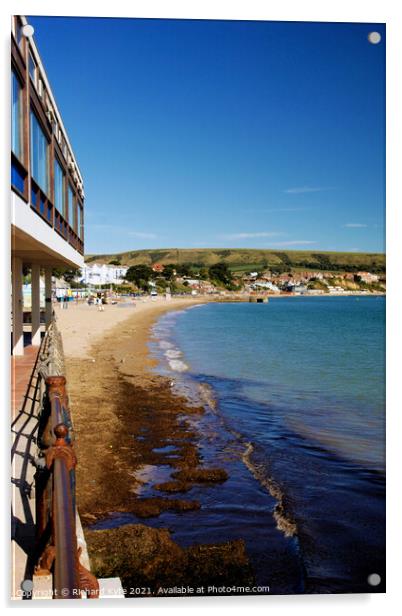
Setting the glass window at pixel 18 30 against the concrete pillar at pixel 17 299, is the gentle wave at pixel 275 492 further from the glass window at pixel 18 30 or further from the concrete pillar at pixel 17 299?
the glass window at pixel 18 30

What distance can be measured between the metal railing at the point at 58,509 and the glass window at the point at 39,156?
304cm

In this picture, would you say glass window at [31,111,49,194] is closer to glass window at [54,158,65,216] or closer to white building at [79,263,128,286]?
glass window at [54,158,65,216]

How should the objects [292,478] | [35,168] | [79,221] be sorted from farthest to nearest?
[79,221], [292,478], [35,168]

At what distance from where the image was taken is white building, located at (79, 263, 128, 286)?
7366 cm

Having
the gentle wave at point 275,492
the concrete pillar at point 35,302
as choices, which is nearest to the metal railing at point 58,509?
the gentle wave at point 275,492

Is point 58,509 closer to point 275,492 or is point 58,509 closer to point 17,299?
point 275,492

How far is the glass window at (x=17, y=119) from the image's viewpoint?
4562 mm

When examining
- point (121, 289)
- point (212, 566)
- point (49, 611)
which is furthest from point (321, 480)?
point (121, 289)

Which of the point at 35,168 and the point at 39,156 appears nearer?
the point at 35,168

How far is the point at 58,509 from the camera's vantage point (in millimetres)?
2730

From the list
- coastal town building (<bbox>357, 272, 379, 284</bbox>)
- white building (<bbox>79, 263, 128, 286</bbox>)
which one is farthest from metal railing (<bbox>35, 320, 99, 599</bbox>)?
white building (<bbox>79, 263, 128, 286</bbox>)

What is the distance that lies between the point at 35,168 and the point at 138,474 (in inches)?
156
